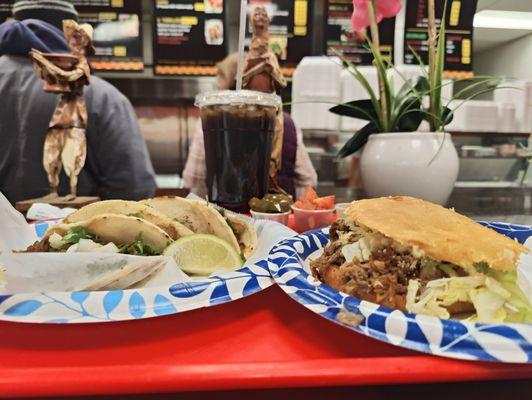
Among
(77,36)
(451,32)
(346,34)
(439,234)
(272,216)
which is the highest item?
(451,32)

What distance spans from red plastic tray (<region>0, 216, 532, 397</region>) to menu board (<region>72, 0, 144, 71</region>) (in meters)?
5.41

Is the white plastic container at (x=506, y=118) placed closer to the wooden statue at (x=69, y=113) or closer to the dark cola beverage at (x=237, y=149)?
the dark cola beverage at (x=237, y=149)

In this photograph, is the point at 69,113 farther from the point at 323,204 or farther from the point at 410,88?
the point at 410,88

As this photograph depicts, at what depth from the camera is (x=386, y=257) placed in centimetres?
88

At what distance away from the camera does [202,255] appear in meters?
0.99

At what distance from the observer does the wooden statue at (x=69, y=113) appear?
1762mm

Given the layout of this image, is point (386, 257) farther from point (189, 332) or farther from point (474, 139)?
point (474, 139)

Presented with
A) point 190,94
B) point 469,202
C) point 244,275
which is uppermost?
point 190,94

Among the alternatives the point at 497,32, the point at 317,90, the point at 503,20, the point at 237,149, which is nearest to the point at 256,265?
the point at 237,149

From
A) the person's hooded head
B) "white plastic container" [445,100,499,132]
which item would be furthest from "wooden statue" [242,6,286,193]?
"white plastic container" [445,100,499,132]

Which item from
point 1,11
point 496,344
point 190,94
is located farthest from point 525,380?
point 1,11

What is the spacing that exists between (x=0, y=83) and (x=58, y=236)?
2.64m

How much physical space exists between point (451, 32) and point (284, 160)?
408 cm

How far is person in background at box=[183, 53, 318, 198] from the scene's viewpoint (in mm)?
3340
